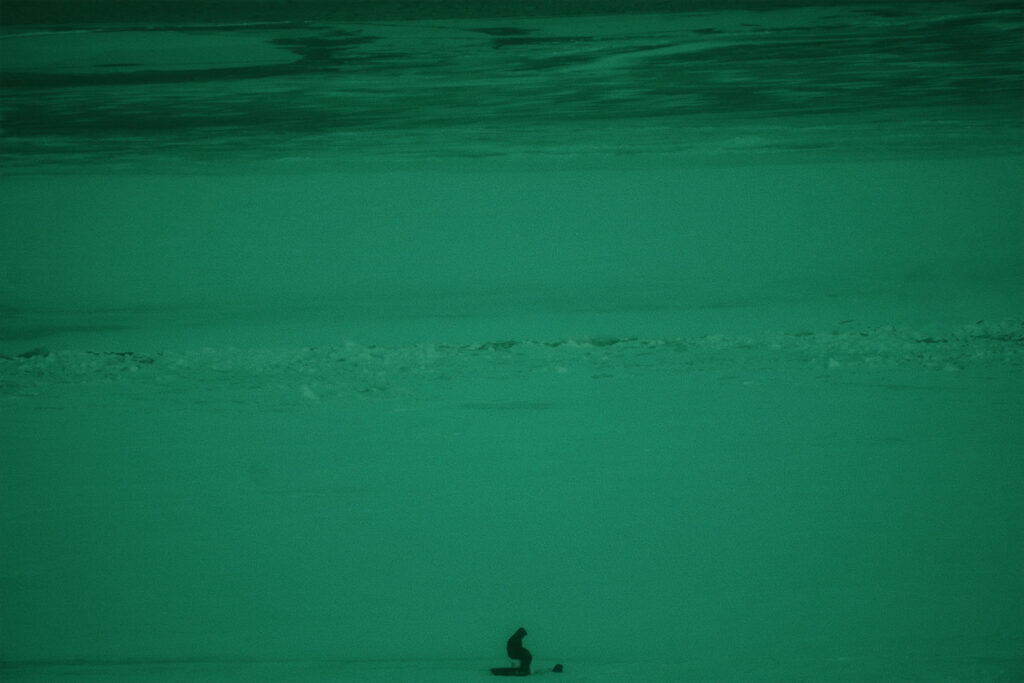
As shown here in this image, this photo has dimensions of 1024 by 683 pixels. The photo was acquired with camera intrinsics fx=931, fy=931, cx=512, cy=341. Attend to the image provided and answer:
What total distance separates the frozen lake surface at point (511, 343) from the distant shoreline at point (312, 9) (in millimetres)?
18

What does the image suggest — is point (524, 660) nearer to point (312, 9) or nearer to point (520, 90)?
point (520, 90)

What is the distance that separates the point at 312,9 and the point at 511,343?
195cm

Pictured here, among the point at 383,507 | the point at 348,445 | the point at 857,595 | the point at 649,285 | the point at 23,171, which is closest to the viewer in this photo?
the point at 857,595

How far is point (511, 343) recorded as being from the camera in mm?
3363

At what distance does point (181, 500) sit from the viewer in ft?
8.85

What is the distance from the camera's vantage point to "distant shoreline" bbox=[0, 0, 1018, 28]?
4.13m

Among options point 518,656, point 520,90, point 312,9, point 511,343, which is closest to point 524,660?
point 518,656

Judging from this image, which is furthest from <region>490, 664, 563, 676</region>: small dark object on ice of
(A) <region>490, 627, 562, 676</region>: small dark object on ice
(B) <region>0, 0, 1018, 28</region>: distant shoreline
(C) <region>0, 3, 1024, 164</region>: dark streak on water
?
(B) <region>0, 0, 1018, 28</region>: distant shoreline

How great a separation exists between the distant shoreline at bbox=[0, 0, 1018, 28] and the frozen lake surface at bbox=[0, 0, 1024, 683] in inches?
0.7

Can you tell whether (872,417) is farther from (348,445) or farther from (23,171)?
(23,171)

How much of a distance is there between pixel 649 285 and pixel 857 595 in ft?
5.21

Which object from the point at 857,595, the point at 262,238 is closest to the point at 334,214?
the point at 262,238

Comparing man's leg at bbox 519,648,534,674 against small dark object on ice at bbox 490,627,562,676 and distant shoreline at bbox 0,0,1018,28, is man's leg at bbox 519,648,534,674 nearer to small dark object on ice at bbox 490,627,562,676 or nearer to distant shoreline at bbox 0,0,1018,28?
small dark object on ice at bbox 490,627,562,676

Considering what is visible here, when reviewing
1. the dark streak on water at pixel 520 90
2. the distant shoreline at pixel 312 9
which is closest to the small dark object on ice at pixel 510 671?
the dark streak on water at pixel 520 90
